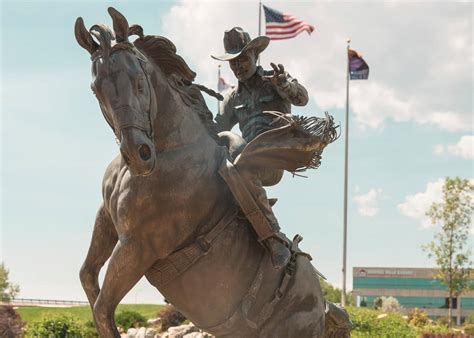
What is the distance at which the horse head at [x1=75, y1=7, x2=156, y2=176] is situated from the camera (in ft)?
13.7

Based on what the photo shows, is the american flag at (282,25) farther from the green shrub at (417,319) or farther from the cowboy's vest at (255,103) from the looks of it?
the cowboy's vest at (255,103)

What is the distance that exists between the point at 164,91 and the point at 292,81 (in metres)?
1.10

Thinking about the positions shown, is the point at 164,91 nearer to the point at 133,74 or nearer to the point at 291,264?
the point at 133,74

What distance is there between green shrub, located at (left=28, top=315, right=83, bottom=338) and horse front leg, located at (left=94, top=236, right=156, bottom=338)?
42.4 feet

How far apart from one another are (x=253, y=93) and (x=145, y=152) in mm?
1559

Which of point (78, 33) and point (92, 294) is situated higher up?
point (78, 33)

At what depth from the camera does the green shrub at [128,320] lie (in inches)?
809

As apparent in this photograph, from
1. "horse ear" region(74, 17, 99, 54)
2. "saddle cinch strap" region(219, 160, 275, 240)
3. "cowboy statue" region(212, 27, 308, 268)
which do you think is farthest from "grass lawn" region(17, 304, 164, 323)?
"horse ear" region(74, 17, 99, 54)

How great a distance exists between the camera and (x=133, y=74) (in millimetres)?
4281

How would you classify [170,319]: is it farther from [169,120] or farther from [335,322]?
[169,120]

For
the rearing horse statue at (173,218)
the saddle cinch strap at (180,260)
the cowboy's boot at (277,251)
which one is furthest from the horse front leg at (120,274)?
the cowboy's boot at (277,251)

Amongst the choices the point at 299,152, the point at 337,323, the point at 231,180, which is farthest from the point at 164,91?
the point at 337,323

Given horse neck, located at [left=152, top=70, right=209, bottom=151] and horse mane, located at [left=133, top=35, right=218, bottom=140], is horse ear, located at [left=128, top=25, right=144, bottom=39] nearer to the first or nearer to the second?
horse mane, located at [left=133, top=35, right=218, bottom=140]

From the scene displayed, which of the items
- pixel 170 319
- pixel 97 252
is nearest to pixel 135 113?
pixel 97 252
